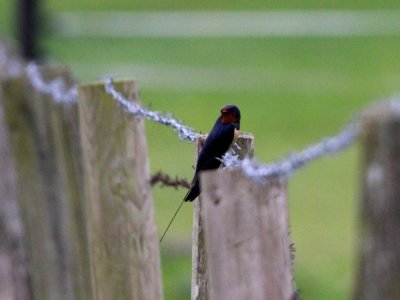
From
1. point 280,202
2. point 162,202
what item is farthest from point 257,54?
point 280,202

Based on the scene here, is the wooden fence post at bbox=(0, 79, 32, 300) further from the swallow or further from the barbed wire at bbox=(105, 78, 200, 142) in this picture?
the swallow

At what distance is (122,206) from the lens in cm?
371

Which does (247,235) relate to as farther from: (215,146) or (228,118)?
(228,118)

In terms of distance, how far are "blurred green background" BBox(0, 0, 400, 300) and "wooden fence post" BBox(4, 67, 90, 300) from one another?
3.64 m

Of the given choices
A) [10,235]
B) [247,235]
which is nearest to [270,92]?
[10,235]

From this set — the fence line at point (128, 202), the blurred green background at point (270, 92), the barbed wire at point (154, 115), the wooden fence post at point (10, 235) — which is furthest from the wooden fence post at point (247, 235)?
the blurred green background at point (270, 92)

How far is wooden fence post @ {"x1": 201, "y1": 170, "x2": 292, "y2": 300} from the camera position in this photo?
2.48 meters

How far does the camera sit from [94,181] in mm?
3775

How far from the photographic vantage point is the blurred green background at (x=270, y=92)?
37.1 feet

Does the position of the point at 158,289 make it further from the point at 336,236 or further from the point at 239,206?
the point at 336,236

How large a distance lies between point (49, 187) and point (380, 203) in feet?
10.3

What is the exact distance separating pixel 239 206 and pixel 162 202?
10654 mm

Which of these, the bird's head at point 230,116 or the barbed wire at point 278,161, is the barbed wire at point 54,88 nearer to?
the barbed wire at point 278,161

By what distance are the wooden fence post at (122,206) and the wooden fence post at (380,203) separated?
5.65 ft
